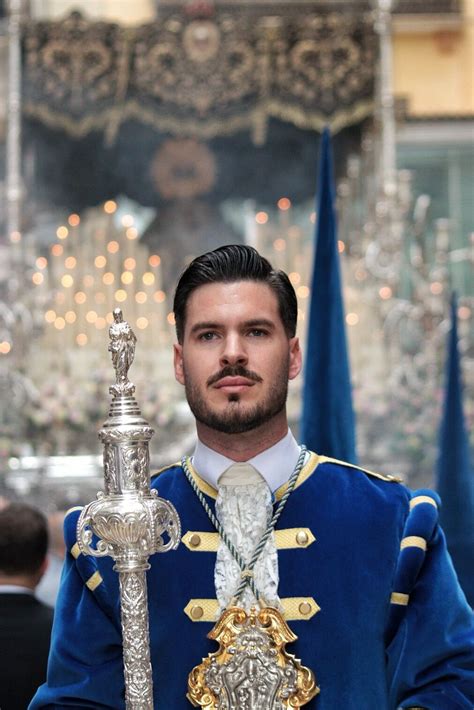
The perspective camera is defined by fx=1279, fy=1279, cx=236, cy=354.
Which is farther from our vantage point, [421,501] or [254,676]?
[421,501]

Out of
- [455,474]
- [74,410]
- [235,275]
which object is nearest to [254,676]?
[235,275]

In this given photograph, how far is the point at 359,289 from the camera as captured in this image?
768 cm

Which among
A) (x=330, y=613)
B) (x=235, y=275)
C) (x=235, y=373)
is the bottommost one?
(x=330, y=613)

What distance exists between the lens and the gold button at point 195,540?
193 cm

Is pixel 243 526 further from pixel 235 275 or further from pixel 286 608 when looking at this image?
pixel 235 275

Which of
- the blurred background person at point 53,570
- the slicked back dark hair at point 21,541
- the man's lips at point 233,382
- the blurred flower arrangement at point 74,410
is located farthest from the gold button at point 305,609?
the blurred flower arrangement at point 74,410

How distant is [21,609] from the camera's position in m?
2.86

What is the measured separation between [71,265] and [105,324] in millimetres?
441

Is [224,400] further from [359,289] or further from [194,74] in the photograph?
[194,74]

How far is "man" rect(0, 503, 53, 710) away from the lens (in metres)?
2.72

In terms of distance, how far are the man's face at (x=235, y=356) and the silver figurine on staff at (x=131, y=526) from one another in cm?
19

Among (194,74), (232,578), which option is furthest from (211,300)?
(194,74)

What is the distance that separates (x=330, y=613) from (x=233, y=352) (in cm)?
41

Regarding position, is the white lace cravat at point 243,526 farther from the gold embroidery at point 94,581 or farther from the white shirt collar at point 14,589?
the white shirt collar at point 14,589
